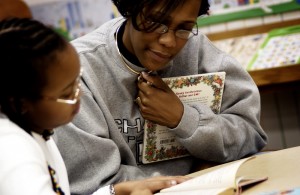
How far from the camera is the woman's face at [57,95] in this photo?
0.86 metres

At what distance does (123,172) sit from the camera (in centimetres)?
144

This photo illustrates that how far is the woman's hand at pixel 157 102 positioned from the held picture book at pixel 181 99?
0.19 feet

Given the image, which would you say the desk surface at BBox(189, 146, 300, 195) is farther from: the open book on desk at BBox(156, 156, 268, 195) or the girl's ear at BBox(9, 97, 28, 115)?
the girl's ear at BBox(9, 97, 28, 115)

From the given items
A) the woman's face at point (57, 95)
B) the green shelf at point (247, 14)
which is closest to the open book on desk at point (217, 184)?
the woman's face at point (57, 95)

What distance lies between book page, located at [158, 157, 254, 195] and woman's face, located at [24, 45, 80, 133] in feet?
1.24

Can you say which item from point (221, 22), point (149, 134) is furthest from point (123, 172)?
point (221, 22)

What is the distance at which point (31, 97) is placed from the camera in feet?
2.81

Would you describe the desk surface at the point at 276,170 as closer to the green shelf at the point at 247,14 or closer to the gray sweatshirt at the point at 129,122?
the gray sweatshirt at the point at 129,122

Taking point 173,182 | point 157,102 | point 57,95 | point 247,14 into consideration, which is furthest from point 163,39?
point 247,14

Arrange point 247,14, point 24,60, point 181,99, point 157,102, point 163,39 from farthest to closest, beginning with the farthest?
point 247,14
point 181,99
point 157,102
point 163,39
point 24,60

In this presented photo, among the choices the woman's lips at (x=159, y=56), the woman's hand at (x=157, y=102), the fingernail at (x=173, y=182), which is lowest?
the fingernail at (x=173, y=182)

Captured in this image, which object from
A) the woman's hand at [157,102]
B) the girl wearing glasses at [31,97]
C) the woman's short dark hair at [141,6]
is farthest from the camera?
the woman's hand at [157,102]

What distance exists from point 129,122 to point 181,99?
197mm

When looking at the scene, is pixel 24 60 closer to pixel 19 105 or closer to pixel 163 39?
pixel 19 105
